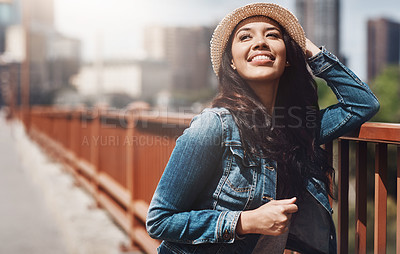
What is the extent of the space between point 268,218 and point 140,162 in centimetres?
263

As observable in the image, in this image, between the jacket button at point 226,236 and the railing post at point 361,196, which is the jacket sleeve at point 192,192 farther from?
the railing post at point 361,196

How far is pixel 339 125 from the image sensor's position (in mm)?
1688

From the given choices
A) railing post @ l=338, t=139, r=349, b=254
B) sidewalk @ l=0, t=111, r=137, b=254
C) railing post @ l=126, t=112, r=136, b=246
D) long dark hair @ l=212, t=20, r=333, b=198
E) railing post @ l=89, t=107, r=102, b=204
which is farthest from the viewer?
railing post @ l=89, t=107, r=102, b=204

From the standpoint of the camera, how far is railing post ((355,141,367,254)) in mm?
1743

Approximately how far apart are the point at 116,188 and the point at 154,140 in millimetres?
1577

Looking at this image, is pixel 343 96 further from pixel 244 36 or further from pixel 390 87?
pixel 390 87

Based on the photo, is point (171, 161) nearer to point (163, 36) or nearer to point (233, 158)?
point (233, 158)

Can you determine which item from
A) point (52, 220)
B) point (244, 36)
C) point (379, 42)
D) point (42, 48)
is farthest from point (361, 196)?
point (379, 42)

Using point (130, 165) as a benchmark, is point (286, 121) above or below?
above

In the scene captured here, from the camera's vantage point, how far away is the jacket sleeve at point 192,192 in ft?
4.77

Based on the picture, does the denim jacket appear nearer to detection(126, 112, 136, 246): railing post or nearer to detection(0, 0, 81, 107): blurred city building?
detection(126, 112, 136, 246): railing post

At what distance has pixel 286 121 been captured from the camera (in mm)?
1580

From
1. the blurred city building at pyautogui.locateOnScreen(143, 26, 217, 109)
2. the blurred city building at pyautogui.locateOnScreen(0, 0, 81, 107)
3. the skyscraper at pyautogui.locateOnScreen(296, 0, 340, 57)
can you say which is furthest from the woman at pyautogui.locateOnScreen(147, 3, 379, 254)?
the skyscraper at pyautogui.locateOnScreen(296, 0, 340, 57)

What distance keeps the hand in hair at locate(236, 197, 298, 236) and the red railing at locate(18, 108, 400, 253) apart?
17.0 inches
